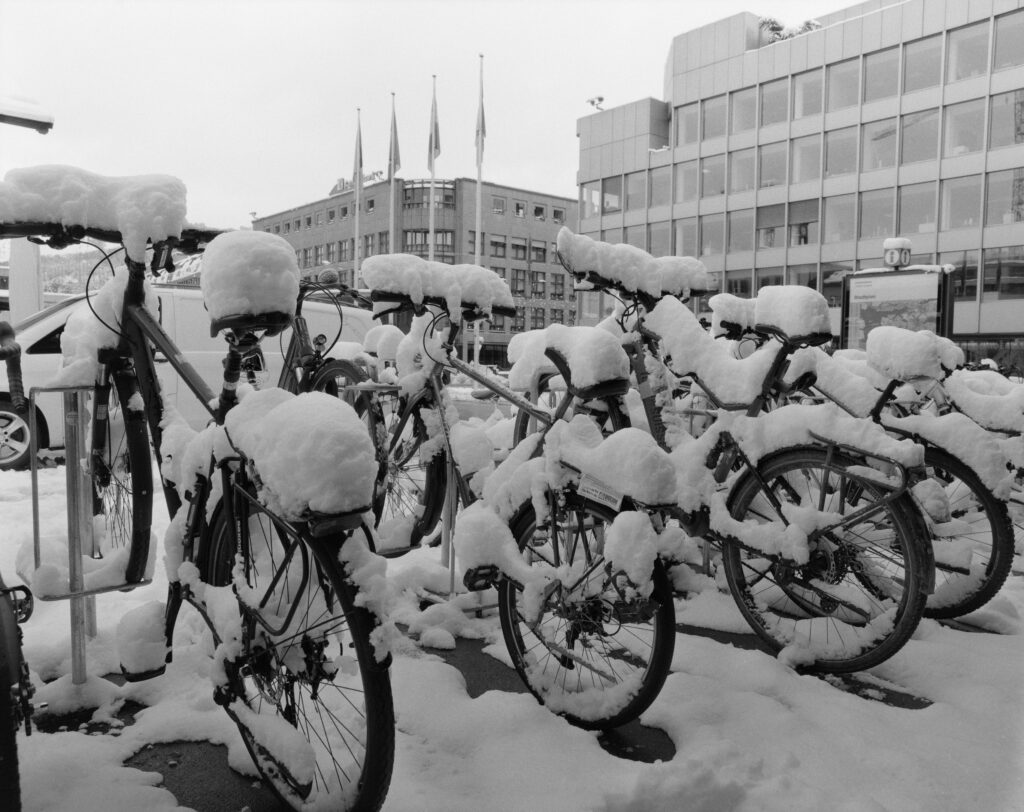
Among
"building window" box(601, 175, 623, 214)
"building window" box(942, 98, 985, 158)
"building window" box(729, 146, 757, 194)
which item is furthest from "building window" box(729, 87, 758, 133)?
"building window" box(942, 98, 985, 158)

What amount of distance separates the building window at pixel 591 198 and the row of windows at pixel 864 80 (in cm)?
490

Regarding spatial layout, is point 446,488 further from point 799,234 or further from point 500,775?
point 799,234

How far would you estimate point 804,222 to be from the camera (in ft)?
118

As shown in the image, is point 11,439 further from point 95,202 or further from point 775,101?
point 775,101

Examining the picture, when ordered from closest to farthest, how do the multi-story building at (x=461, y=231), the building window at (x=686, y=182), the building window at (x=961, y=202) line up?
the building window at (x=961, y=202), the building window at (x=686, y=182), the multi-story building at (x=461, y=231)

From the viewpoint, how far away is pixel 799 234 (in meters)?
36.3

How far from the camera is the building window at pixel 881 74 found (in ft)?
110

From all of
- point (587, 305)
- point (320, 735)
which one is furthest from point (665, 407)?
point (587, 305)

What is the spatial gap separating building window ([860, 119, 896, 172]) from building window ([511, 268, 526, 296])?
33.4 metres

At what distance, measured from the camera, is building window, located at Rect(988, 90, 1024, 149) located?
30453 millimetres

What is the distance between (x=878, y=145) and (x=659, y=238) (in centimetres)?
1052

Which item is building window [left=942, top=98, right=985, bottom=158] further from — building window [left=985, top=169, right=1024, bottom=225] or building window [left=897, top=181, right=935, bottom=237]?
building window [left=897, top=181, right=935, bottom=237]

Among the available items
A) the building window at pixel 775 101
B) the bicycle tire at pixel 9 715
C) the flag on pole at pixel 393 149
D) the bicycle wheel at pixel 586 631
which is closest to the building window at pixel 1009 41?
the building window at pixel 775 101

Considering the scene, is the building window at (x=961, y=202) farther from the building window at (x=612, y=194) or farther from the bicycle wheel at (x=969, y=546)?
the bicycle wheel at (x=969, y=546)
